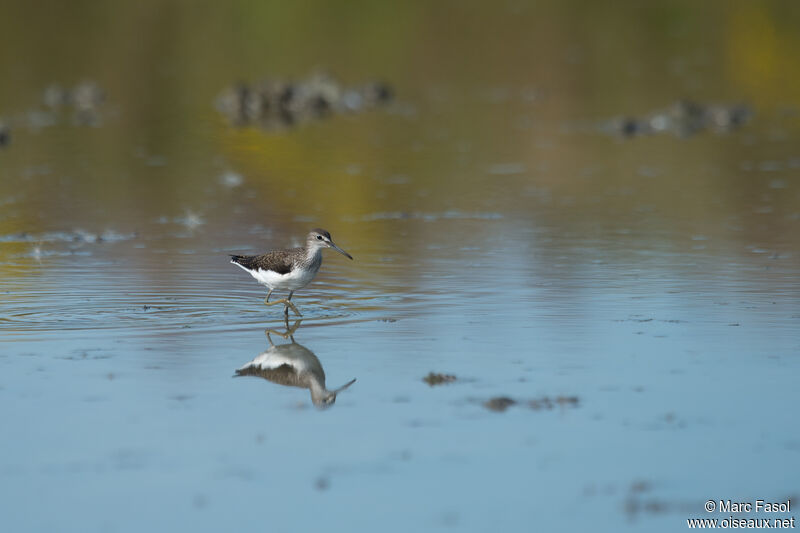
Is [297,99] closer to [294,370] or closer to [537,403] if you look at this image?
[294,370]

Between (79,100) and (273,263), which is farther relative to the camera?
(79,100)

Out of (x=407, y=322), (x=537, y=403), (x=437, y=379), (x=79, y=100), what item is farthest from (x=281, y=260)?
(x=79, y=100)

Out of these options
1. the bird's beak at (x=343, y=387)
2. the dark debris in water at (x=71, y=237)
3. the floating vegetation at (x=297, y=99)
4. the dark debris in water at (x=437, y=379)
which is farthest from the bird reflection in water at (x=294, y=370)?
the floating vegetation at (x=297, y=99)

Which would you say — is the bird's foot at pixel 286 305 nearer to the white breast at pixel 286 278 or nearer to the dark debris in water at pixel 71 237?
the white breast at pixel 286 278

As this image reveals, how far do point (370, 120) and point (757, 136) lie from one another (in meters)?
9.71

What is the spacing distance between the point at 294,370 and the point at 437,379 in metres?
1.27

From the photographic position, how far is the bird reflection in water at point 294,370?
33.5 ft

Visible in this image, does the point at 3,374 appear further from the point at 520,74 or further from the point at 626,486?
the point at 520,74

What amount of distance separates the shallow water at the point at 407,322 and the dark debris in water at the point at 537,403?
0.10ft

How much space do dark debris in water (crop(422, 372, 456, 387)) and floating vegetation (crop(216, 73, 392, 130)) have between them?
23.5 meters

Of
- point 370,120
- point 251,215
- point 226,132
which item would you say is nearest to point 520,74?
point 370,120

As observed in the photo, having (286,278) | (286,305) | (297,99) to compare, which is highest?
(297,99)

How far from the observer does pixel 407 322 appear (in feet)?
41.6

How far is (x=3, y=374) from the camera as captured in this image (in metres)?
10.9
